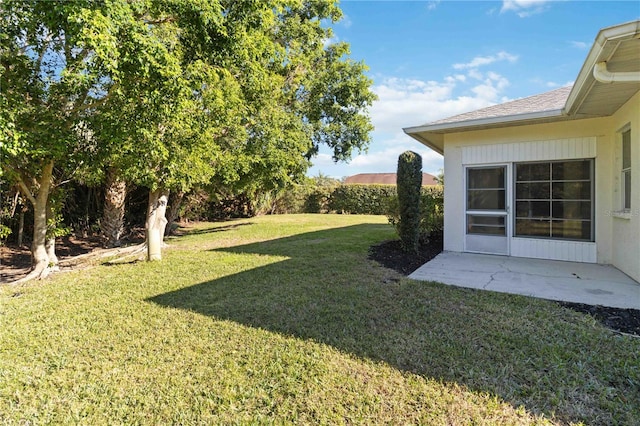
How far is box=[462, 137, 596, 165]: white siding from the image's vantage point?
23.7 feet

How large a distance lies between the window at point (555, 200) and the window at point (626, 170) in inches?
31.1

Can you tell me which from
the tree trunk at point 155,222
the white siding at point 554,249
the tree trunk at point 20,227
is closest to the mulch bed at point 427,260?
the white siding at point 554,249

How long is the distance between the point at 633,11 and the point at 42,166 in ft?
38.2

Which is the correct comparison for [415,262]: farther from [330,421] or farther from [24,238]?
[24,238]

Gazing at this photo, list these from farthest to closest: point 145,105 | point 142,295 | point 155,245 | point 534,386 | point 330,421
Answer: point 155,245, point 145,105, point 142,295, point 534,386, point 330,421

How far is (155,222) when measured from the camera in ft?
28.4

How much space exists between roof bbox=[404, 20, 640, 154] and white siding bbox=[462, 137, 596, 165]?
19.8 inches

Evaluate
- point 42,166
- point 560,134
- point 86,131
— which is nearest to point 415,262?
point 560,134

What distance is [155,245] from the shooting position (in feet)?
27.6

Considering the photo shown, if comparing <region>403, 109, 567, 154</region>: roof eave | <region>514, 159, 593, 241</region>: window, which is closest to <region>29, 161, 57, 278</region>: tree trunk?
<region>403, 109, 567, 154</region>: roof eave

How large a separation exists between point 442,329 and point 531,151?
19.4ft

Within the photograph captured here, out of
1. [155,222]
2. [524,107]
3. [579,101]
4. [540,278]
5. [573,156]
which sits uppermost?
[524,107]

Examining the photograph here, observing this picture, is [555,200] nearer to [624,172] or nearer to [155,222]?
[624,172]

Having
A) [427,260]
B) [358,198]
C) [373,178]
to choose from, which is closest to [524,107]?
[427,260]
